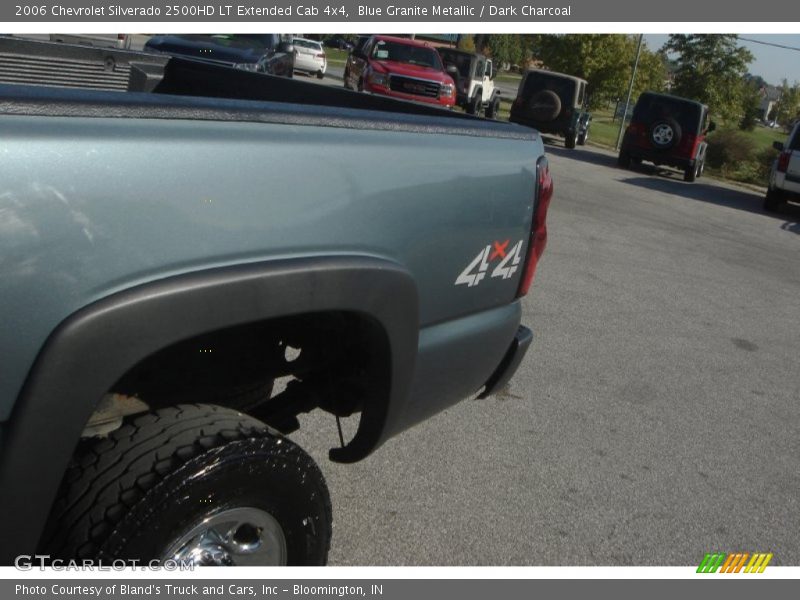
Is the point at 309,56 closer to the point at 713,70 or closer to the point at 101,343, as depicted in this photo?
the point at 713,70

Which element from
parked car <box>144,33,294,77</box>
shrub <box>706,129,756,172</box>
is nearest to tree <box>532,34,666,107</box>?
shrub <box>706,129,756,172</box>

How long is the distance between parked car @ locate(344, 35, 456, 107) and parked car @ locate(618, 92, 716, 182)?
441cm

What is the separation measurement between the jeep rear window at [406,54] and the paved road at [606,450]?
46.3 ft

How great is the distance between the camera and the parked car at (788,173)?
15.6 meters

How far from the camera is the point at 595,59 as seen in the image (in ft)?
120

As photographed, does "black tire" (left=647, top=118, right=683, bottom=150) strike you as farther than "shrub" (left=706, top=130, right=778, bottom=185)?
No

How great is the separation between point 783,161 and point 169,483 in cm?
1562

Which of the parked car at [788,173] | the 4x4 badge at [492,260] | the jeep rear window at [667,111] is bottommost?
the parked car at [788,173]

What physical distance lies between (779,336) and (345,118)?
5.85 metres

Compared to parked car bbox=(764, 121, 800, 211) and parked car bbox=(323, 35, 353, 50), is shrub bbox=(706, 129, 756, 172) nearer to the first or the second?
parked car bbox=(764, 121, 800, 211)

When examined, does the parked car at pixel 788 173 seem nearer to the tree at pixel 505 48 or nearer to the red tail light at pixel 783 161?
the red tail light at pixel 783 161

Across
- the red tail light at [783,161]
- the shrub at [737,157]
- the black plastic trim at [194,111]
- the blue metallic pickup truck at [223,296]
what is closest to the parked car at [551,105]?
the shrub at [737,157]

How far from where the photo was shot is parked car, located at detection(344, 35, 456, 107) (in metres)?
20.5

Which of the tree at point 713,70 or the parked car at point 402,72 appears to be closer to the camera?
the parked car at point 402,72
